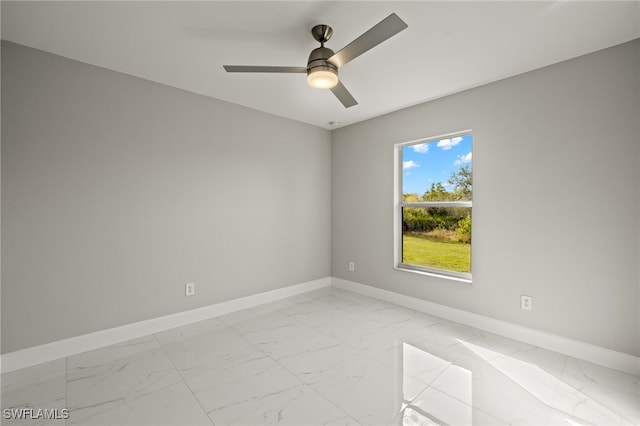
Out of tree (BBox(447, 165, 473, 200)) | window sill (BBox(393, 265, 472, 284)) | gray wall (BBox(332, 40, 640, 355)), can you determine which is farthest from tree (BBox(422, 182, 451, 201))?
window sill (BBox(393, 265, 472, 284))

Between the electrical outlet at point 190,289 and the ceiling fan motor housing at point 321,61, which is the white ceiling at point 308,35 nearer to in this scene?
the ceiling fan motor housing at point 321,61

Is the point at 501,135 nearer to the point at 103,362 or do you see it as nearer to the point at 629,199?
the point at 629,199

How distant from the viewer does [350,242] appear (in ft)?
14.3

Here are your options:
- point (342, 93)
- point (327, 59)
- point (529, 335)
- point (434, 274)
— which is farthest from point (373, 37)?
point (529, 335)

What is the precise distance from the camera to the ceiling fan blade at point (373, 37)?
58.3 inches

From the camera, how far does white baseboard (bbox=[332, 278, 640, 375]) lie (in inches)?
87.6

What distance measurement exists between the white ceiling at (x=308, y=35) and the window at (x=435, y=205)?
78 centimetres

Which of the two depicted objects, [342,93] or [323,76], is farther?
[342,93]

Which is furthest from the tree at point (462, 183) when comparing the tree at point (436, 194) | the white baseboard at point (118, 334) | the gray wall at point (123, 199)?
the white baseboard at point (118, 334)

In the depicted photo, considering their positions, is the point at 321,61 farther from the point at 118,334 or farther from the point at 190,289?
the point at 118,334

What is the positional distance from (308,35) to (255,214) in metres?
2.18

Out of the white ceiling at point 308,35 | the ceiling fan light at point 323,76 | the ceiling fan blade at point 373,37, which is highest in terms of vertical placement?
the white ceiling at point 308,35

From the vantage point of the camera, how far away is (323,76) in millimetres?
1957

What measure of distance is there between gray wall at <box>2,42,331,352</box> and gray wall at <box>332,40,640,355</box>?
6.88 ft
